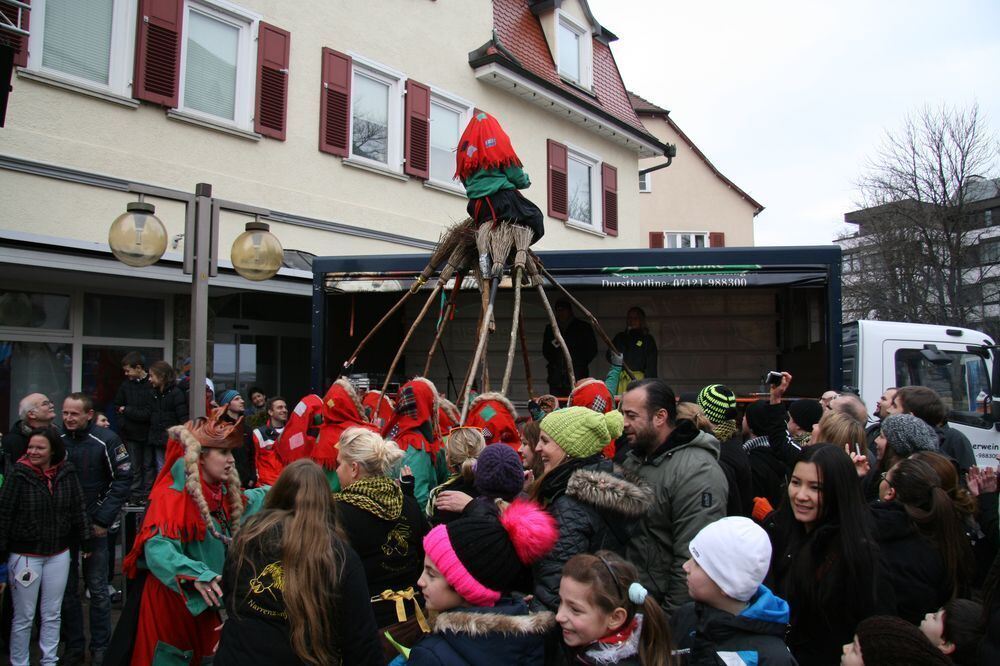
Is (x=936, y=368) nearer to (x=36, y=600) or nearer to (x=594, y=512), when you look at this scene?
(x=594, y=512)

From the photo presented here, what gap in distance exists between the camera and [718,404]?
167 inches

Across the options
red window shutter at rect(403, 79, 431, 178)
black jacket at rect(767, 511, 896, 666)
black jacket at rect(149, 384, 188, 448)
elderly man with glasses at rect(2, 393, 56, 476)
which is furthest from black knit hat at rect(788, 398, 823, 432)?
red window shutter at rect(403, 79, 431, 178)

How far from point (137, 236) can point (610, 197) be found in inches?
516

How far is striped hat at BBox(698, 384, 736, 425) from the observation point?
420 cm

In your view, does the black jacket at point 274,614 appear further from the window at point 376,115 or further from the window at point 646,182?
the window at point 646,182

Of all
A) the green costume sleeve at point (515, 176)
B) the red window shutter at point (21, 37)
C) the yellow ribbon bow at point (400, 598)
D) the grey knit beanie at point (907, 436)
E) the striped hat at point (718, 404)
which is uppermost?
the red window shutter at point (21, 37)

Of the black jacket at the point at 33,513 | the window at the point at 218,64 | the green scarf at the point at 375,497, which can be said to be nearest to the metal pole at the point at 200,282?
the black jacket at the point at 33,513

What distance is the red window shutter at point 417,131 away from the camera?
11.9m

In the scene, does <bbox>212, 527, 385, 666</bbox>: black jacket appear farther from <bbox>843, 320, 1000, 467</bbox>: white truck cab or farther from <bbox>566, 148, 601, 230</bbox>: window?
<bbox>566, 148, 601, 230</bbox>: window

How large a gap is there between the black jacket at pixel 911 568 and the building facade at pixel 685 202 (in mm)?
19703

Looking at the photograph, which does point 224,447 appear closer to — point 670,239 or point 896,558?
point 896,558

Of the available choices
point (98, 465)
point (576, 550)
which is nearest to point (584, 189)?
point (98, 465)

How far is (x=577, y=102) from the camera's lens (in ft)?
48.3

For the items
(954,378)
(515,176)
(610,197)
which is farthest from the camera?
(610,197)
